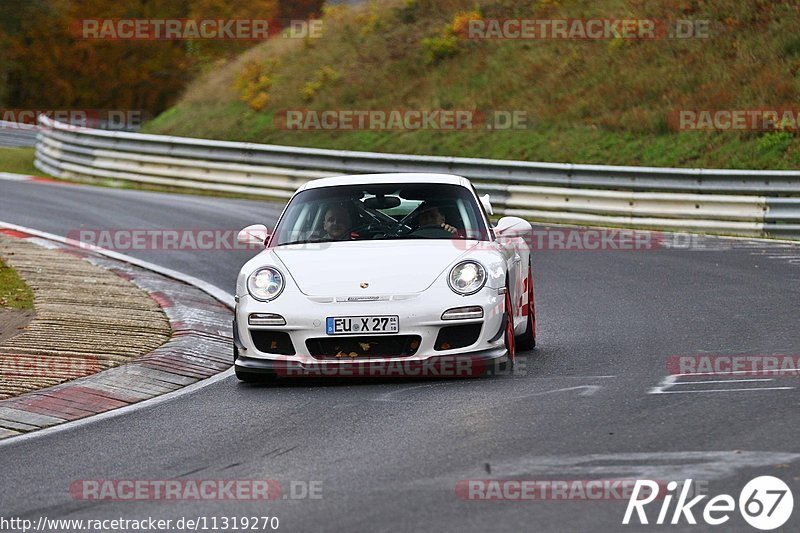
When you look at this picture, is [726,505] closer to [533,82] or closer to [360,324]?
[360,324]

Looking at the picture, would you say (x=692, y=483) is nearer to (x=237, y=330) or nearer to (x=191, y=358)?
(x=237, y=330)

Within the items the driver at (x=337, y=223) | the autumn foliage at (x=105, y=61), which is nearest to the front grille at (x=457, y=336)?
the driver at (x=337, y=223)

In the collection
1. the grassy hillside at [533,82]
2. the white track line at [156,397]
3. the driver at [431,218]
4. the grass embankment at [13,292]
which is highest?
the grassy hillside at [533,82]

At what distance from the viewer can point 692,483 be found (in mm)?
5621

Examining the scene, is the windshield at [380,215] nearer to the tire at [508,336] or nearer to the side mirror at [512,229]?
the side mirror at [512,229]

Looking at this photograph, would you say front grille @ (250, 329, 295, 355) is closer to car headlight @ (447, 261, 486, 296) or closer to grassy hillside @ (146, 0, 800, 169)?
car headlight @ (447, 261, 486, 296)

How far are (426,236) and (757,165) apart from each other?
12766 mm

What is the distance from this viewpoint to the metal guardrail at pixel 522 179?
18.0 m

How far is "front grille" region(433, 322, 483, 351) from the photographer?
335 inches

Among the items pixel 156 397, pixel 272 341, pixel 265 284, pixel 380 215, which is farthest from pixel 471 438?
pixel 380 215

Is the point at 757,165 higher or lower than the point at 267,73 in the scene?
lower

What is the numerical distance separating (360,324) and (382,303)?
19cm

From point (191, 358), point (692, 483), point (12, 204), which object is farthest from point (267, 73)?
point (692, 483)

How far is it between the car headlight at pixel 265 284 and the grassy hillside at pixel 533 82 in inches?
533
